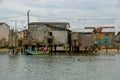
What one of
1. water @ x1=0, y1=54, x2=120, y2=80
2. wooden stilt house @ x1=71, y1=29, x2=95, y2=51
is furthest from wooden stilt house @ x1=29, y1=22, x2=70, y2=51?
water @ x1=0, y1=54, x2=120, y2=80

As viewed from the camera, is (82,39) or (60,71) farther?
(82,39)

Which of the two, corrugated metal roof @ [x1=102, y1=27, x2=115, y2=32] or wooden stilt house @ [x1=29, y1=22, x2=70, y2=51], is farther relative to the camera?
corrugated metal roof @ [x1=102, y1=27, x2=115, y2=32]

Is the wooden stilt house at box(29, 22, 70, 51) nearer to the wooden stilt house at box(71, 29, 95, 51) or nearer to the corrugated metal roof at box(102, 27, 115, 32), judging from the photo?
the wooden stilt house at box(71, 29, 95, 51)

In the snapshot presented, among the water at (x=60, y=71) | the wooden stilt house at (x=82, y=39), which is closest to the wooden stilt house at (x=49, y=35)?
the wooden stilt house at (x=82, y=39)

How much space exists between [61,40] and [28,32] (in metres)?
6.98

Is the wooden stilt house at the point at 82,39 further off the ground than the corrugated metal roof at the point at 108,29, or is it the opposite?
the corrugated metal roof at the point at 108,29

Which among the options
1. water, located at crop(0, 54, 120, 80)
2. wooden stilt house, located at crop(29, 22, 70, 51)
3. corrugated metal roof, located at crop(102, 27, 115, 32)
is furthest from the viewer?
corrugated metal roof, located at crop(102, 27, 115, 32)

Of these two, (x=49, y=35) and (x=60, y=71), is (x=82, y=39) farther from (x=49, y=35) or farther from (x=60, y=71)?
(x=60, y=71)

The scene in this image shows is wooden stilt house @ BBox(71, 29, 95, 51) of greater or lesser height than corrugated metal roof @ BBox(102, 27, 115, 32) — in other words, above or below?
below

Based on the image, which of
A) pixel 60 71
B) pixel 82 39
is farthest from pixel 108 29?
pixel 60 71

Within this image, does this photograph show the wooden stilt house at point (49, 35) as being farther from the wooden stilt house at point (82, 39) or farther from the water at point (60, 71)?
the water at point (60, 71)

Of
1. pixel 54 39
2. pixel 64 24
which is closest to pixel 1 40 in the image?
pixel 64 24

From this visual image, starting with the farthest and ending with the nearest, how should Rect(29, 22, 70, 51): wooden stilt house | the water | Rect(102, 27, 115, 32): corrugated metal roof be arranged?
1. Rect(102, 27, 115, 32): corrugated metal roof
2. Rect(29, 22, 70, 51): wooden stilt house
3. the water

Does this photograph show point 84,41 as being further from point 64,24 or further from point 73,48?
point 64,24
